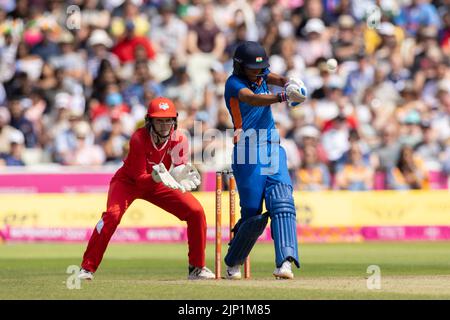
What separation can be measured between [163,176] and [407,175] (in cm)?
904

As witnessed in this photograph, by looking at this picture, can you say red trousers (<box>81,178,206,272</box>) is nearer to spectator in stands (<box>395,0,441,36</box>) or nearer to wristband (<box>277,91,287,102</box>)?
wristband (<box>277,91,287,102</box>)

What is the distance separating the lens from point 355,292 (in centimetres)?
1011

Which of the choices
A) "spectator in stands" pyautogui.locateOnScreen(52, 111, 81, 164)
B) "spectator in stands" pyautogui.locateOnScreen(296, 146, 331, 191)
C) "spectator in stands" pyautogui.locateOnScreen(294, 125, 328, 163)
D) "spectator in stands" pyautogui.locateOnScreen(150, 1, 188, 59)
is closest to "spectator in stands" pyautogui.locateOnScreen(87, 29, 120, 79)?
"spectator in stands" pyautogui.locateOnScreen(150, 1, 188, 59)

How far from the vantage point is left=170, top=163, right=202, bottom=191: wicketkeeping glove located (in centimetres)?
1167

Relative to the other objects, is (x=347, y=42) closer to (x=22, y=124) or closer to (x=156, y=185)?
(x=22, y=124)

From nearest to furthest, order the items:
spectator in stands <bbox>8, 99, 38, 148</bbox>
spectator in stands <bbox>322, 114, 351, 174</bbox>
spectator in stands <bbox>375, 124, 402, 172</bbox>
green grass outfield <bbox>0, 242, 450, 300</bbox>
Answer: green grass outfield <bbox>0, 242, 450, 300</bbox> → spectator in stands <bbox>375, 124, 402, 172</bbox> → spectator in stands <bbox>8, 99, 38, 148</bbox> → spectator in stands <bbox>322, 114, 351, 174</bbox>

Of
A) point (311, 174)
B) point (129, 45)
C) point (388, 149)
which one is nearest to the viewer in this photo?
point (311, 174)

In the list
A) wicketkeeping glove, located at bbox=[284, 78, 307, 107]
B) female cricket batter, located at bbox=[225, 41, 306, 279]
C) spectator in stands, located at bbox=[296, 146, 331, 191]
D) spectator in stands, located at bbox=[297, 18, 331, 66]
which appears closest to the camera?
wicketkeeping glove, located at bbox=[284, 78, 307, 107]

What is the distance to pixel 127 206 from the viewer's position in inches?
465

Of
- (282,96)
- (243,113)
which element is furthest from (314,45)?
(282,96)

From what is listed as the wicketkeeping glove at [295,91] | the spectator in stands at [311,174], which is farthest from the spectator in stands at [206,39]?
the wicketkeeping glove at [295,91]

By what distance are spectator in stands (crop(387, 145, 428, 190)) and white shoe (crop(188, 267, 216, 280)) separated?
8.38m

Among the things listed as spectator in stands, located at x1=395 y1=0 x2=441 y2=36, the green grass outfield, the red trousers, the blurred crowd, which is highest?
spectator in stands, located at x1=395 y1=0 x2=441 y2=36

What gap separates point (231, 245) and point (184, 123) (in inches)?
351
